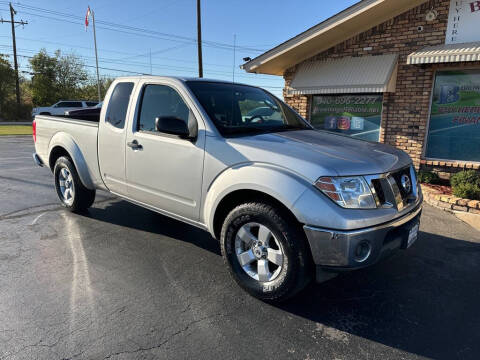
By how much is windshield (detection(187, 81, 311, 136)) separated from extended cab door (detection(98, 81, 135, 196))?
100 centimetres

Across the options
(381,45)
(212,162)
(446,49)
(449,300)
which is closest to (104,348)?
(212,162)

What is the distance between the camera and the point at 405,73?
25.7 feet

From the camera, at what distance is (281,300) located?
2.82 meters

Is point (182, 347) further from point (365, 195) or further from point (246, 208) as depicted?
point (365, 195)

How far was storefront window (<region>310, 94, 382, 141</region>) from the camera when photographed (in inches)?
335

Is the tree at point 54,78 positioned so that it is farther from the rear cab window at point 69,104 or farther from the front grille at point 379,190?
the front grille at point 379,190

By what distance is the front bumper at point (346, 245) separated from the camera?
247 cm

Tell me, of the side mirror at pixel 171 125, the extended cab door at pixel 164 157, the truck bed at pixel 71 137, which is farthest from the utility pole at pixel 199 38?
the side mirror at pixel 171 125

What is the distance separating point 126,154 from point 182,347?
2.28 metres

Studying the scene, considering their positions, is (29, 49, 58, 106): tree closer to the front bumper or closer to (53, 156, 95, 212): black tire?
(53, 156, 95, 212): black tire

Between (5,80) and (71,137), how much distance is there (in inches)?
1698

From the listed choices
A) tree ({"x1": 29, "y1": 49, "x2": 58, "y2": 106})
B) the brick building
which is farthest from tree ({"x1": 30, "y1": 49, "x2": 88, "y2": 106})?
the brick building

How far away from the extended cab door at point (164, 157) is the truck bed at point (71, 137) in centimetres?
80

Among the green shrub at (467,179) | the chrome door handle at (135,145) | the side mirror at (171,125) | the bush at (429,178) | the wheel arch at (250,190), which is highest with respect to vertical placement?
the side mirror at (171,125)
